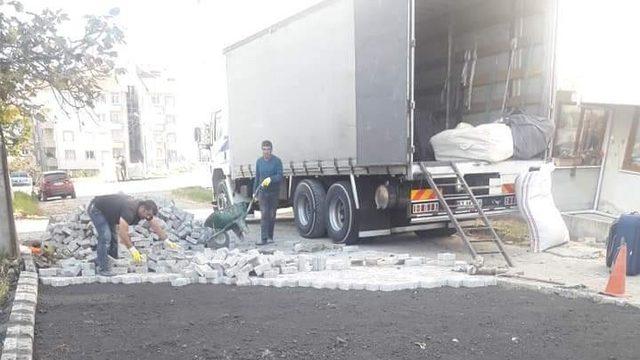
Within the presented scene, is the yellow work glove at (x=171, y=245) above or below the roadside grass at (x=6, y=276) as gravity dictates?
above

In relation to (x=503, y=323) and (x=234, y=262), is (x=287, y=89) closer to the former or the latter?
(x=234, y=262)

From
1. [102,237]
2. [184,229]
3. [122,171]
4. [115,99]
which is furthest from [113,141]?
[102,237]

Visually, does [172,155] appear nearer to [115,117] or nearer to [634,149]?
[115,117]

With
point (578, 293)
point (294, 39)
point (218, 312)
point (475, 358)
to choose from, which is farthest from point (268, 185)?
point (475, 358)

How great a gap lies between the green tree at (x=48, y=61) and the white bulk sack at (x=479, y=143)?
15.1 ft

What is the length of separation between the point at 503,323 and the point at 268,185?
5320 mm

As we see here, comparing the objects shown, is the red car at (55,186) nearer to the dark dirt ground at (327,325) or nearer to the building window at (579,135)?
the dark dirt ground at (327,325)

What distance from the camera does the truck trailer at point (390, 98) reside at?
708cm

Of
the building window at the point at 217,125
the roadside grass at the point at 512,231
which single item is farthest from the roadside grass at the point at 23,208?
the roadside grass at the point at 512,231

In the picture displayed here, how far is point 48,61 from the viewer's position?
5.74 meters

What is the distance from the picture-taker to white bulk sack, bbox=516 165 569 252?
7.09 metres

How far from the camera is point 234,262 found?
20.4ft

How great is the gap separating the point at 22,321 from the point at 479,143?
19.0ft

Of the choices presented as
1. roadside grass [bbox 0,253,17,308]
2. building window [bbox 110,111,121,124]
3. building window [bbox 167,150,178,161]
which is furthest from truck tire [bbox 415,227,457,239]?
building window [bbox 167,150,178,161]
